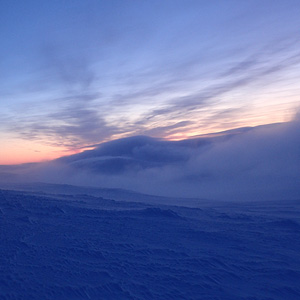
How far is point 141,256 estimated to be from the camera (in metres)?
5.75

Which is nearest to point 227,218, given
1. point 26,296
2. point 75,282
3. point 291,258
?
point 291,258

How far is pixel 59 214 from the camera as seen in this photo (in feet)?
28.7

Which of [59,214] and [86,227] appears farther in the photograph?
[59,214]

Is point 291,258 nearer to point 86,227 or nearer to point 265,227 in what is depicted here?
point 265,227

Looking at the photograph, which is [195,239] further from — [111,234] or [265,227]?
[265,227]

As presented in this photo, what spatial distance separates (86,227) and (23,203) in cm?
357

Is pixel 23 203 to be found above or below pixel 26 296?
above

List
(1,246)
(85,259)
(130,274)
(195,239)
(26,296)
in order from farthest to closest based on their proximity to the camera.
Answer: (195,239)
(1,246)
(85,259)
(130,274)
(26,296)

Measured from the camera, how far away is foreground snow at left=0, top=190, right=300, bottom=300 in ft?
14.4

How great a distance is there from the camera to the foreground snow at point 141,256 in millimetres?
4383

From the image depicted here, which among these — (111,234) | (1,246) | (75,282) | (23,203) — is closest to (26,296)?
(75,282)

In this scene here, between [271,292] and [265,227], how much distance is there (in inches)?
168

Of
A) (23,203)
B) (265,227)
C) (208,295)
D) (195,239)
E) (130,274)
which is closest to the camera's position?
(208,295)

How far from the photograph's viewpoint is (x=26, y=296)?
3.98 m
